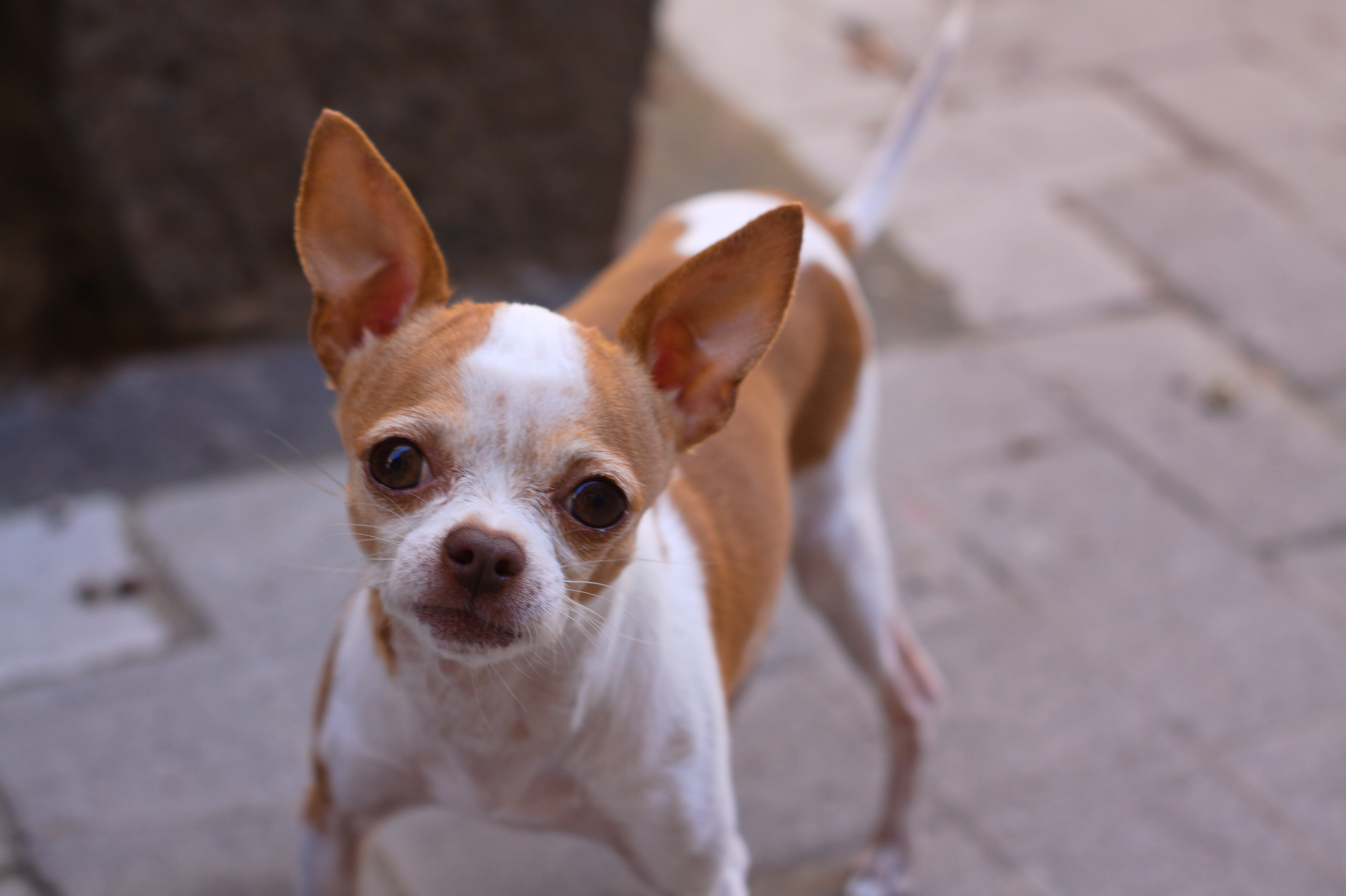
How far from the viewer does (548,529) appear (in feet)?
5.91

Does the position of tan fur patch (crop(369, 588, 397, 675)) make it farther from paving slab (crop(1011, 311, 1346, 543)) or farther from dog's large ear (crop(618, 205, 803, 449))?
paving slab (crop(1011, 311, 1346, 543))

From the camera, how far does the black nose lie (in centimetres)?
171

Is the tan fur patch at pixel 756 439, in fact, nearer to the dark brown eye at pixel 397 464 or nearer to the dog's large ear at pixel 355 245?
the dog's large ear at pixel 355 245

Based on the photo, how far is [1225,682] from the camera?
372cm

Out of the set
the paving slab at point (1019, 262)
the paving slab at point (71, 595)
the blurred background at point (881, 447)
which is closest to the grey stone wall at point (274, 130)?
the blurred background at point (881, 447)

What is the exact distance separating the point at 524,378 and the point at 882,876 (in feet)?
5.84

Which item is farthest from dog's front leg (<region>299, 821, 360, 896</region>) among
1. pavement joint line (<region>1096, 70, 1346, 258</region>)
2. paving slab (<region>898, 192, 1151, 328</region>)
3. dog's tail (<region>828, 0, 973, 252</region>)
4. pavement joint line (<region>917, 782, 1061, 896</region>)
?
pavement joint line (<region>1096, 70, 1346, 258</region>)

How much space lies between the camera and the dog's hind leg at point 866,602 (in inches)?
113

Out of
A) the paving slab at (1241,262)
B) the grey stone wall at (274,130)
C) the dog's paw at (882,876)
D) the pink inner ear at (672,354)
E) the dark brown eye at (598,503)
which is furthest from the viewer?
the paving slab at (1241,262)

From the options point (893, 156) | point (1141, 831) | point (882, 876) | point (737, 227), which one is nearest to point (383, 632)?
point (737, 227)

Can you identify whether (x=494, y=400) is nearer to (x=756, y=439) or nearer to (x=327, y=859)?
(x=756, y=439)

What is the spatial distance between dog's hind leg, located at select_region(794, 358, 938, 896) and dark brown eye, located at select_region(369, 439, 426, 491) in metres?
1.23

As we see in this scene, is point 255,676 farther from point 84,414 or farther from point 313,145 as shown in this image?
point 313,145

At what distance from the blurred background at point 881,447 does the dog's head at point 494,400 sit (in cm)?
85
